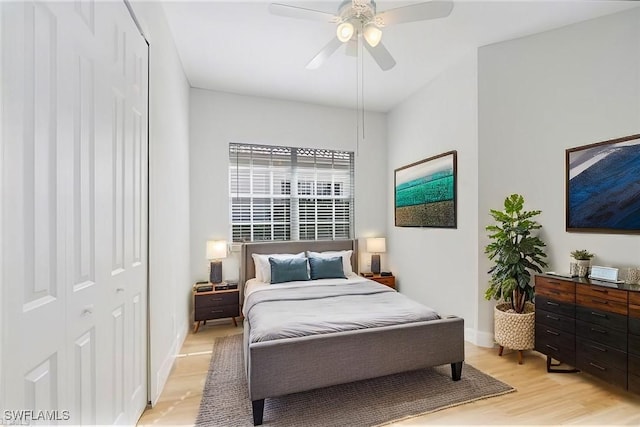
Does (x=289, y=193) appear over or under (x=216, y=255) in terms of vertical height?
over

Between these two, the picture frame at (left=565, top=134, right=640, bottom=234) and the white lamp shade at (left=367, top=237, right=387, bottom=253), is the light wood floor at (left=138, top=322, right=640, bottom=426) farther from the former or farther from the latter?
the white lamp shade at (left=367, top=237, right=387, bottom=253)

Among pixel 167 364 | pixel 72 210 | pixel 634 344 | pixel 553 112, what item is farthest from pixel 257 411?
pixel 553 112

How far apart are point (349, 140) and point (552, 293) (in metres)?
3.32

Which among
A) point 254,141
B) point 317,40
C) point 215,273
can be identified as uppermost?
point 317,40

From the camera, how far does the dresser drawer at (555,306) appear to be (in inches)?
94.3

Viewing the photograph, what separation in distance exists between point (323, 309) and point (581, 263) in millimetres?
2262

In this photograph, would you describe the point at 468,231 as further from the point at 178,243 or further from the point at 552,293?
the point at 178,243

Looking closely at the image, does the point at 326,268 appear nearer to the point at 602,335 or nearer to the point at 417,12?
the point at 602,335

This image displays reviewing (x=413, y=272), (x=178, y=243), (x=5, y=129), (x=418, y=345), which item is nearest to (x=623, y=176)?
(x=418, y=345)

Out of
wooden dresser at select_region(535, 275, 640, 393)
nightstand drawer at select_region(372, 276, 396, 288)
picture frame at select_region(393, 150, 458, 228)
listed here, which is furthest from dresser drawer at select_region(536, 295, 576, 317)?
nightstand drawer at select_region(372, 276, 396, 288)

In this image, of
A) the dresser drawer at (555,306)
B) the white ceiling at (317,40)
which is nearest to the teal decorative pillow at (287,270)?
the white ceiling at (317,40)

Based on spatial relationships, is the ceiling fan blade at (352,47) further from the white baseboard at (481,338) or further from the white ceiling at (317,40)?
the white baseboard at (481,338)

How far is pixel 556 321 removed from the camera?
2500 mm

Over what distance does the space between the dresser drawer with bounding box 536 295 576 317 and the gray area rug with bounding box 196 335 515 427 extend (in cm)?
77
